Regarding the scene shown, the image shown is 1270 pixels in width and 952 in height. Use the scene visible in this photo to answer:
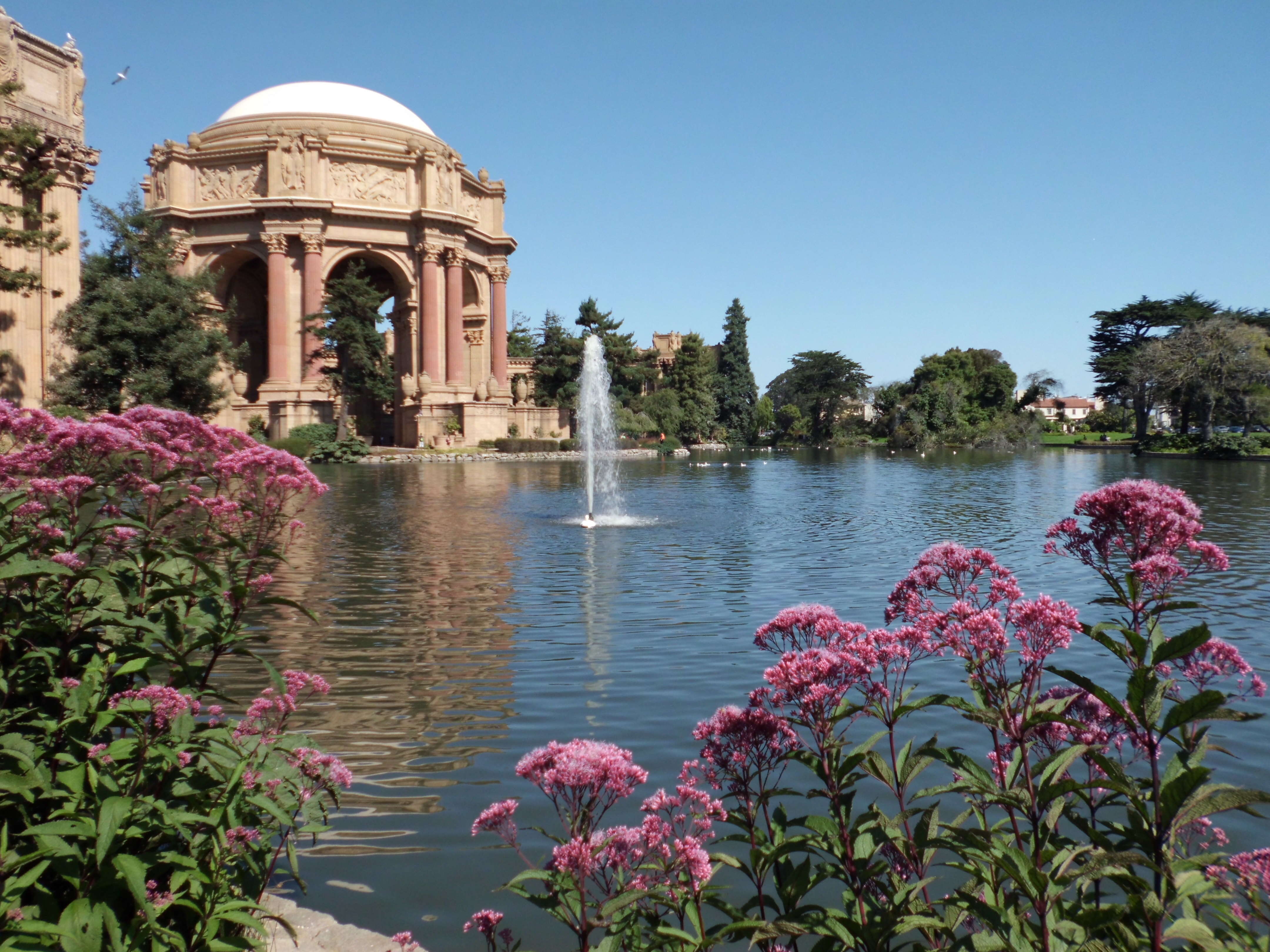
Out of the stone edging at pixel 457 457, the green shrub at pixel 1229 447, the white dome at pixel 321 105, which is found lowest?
the stone edging at pixel 457 457

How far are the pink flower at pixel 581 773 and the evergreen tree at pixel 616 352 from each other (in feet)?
237

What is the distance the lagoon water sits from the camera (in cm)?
A: 472

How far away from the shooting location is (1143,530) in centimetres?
348

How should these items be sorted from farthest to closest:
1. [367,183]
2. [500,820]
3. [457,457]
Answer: [367,183] → [457,457] → [500,820]

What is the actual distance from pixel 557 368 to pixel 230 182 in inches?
1042

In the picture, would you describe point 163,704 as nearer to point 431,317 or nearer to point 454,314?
point 431,317

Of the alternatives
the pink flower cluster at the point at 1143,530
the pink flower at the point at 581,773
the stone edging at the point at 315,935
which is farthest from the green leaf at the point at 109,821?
the pink flower cluster at the point at 1143,530

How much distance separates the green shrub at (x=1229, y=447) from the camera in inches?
2051

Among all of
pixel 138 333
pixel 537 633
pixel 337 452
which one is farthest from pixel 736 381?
pixel 537 633

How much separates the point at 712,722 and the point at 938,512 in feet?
67.8

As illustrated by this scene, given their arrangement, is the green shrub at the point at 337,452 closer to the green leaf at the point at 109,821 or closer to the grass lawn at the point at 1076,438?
the green leaf at the point at 109,821

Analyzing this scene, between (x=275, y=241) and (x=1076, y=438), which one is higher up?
(x=275, y=241)

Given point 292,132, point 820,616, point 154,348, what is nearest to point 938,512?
point 820,616

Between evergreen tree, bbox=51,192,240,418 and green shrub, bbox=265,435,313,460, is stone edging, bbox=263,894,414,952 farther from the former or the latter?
green shrub, bbox=265,435,313,460
